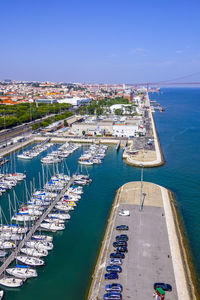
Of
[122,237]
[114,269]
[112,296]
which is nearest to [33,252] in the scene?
[114,269]

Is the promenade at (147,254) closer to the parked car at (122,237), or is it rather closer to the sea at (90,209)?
the parked car at (122,237)

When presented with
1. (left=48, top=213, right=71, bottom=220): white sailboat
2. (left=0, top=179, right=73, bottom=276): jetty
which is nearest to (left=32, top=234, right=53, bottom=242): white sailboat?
(left=0, top=179, right=73, bottom=276): jetty

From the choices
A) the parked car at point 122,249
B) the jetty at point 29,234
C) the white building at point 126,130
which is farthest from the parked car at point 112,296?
the white building at point 126,130

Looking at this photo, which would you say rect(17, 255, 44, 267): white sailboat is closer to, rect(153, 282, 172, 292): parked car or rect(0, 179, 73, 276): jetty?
rect(0, 179, 73, 276): jetty

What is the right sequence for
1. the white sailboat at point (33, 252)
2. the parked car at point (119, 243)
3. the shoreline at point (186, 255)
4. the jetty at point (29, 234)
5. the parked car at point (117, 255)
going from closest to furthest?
the shoreline at point (186, 255)
the parked car at point (117, 255)
the jetty at point (29, 234)
the parked car at point (119, 243)
the white sailboat at point (33, 252)

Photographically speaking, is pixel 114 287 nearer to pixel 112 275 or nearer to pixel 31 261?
pixel 112 275
